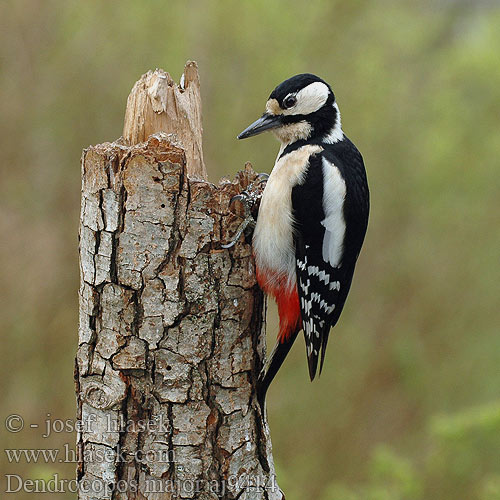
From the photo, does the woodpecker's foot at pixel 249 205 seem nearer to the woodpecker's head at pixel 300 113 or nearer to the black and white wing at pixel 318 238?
the black and white wing at pixel 318 238

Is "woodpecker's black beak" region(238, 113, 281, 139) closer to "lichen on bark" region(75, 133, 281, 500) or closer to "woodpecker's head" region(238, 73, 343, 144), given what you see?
"woodpecker's head" region(238, 73, 343, 144)

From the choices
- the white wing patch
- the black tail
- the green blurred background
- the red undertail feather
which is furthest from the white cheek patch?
the green blurred background

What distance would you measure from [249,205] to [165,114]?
1.71 feet

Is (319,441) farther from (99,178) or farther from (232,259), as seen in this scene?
(99,178)

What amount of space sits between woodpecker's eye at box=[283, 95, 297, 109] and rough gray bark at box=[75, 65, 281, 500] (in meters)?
0.86

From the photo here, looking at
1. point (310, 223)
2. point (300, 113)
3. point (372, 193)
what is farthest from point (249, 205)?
point (372, 193)

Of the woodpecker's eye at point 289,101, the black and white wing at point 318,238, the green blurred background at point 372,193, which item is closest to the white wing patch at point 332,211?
the black and white wing at point 318,238

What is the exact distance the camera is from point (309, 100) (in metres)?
3.26

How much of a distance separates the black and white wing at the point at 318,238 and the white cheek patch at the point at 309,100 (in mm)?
293

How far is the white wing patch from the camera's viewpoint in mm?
3039

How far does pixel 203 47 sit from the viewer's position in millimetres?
4473

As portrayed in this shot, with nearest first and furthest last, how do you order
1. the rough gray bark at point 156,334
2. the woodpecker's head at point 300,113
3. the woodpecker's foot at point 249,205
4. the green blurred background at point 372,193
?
1. the rough gray bark at point 156,334
2. the woodpecker's foot at point 249,205
3. the woodpecker's head at point 300,113
4. the green blurred background at point 372,193

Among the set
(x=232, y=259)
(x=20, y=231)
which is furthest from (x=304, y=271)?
(x=20, y=231)

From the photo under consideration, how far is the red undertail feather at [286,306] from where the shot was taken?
116 inches
